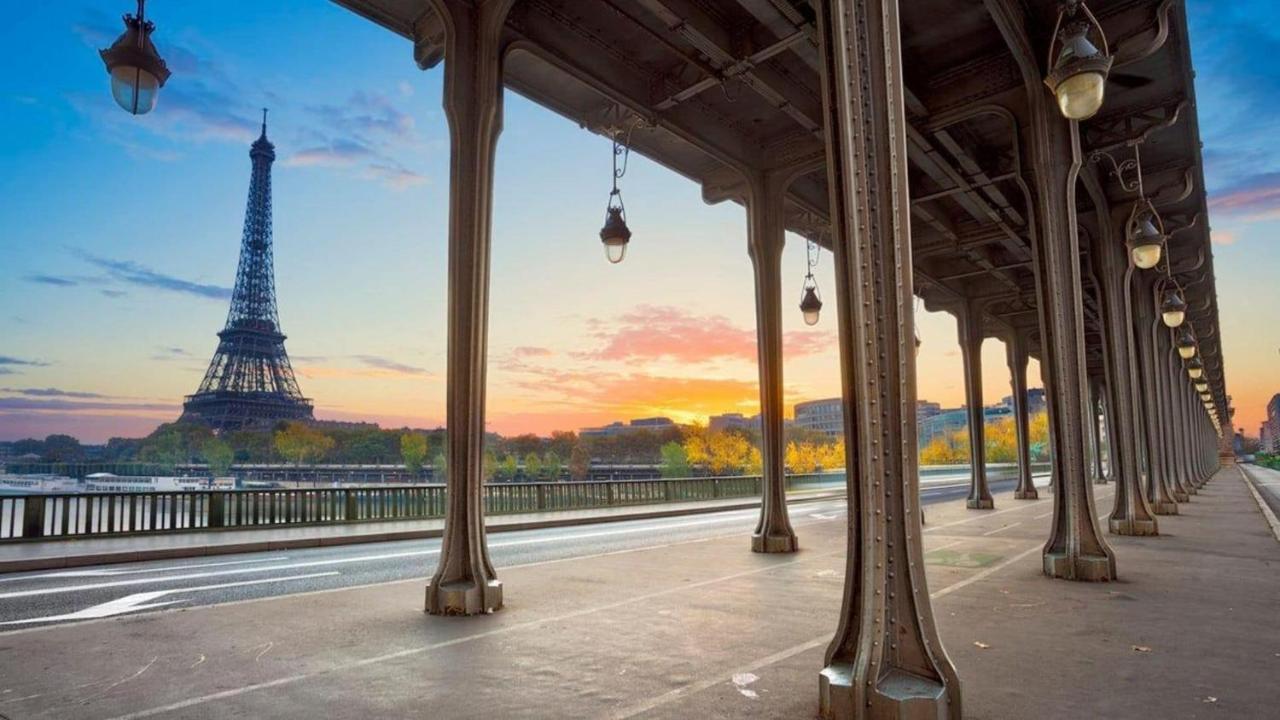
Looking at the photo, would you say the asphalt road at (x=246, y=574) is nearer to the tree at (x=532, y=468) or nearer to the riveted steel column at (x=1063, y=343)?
the riveted steel column at (x=1063, y=343)

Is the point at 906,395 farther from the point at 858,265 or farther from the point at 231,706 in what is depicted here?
the point at 231,706

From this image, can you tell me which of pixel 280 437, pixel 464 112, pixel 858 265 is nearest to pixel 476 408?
pixel 464 112

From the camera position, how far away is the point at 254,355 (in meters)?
85.2

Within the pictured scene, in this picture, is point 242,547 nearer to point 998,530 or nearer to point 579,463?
point 998,530

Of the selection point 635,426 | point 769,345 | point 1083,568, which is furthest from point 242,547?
point 635,426

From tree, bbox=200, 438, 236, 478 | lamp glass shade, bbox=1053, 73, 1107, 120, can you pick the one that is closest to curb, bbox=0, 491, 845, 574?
lamp glass shade, bbox=1053, 73, 1107, 120

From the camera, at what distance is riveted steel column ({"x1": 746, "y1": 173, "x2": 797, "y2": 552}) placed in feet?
39.9

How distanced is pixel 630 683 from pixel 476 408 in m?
3.75

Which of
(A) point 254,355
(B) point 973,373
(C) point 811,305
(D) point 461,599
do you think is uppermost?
(A) point 254,355

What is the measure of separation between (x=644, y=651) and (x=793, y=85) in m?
9.12

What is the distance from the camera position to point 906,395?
421 cm

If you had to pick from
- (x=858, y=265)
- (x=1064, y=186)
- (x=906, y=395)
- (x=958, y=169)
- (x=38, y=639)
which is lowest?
(x=38, y=639)

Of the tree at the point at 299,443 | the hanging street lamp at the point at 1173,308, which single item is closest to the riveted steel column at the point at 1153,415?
the hanging street lamp at the point at 1173,308

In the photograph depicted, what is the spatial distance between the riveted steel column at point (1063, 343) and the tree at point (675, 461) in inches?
3751
